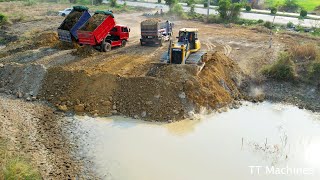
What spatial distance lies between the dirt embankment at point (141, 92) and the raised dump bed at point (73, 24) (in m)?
4.82

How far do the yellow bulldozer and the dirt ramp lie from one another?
6791 millimetres

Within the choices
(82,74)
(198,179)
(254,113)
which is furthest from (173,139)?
(82,74)

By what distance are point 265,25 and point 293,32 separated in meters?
3.31

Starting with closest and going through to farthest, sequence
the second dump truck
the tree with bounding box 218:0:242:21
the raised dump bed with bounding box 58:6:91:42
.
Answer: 1. the raised dump bed with bounding box 58:6:91:42
2. the second dump truck
3. the tree with bounding box 218:0:242:21

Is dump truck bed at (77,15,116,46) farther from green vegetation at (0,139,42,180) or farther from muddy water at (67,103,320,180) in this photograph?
green vegetation at (0,139,42,180)

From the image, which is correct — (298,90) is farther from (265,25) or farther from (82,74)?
(265,25)

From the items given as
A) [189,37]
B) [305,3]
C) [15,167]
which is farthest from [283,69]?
[305,3]

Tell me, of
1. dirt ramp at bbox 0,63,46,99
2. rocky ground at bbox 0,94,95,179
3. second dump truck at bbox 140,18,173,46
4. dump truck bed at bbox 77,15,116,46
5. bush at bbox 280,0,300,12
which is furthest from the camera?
bush at bbox 280,0,300,12

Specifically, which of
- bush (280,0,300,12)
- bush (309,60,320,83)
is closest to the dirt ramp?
bush (309,60,320,83)

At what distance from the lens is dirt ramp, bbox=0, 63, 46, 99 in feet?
55.7

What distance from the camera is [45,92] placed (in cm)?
1678

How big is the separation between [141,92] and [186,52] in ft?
13.2

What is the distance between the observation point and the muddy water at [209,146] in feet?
38.9

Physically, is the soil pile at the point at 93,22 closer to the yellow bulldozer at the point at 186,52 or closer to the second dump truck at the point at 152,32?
the second dump truck at the point at 152,32
